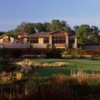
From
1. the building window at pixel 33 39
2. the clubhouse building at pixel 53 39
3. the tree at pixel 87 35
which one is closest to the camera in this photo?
the clubhouse building at pixel 53 39

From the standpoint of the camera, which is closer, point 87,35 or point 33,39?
point 33,39

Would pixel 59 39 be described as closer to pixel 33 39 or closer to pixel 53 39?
pixel 53 39

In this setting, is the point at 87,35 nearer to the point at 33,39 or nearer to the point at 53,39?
the point at 53,39

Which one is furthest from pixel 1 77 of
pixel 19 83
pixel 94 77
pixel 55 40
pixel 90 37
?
pixel 90 37

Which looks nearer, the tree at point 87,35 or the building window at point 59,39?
the building window at point 59,39

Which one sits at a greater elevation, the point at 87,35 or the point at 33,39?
the point at 87,35

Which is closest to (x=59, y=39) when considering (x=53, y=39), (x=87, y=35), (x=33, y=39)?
(x=53, y=39)

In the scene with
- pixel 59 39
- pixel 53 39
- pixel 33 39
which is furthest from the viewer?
pixel 33 39

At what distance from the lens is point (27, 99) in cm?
1523

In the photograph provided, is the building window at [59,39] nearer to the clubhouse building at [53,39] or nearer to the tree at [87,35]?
the clubhouse building at [53,39]

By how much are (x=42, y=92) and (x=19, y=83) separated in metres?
2.72

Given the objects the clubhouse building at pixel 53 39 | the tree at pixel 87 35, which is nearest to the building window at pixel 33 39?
the clubhouse building at pixel 53 39

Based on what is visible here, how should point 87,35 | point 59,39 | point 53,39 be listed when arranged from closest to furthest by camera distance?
point 53,39 → point 59,39 → point 87,35

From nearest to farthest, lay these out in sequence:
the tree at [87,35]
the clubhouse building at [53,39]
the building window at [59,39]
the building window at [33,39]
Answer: the clubhouse building at [53,39]
the building window at [59,39]
the building window at [33,39]
the tree at [87,35]
